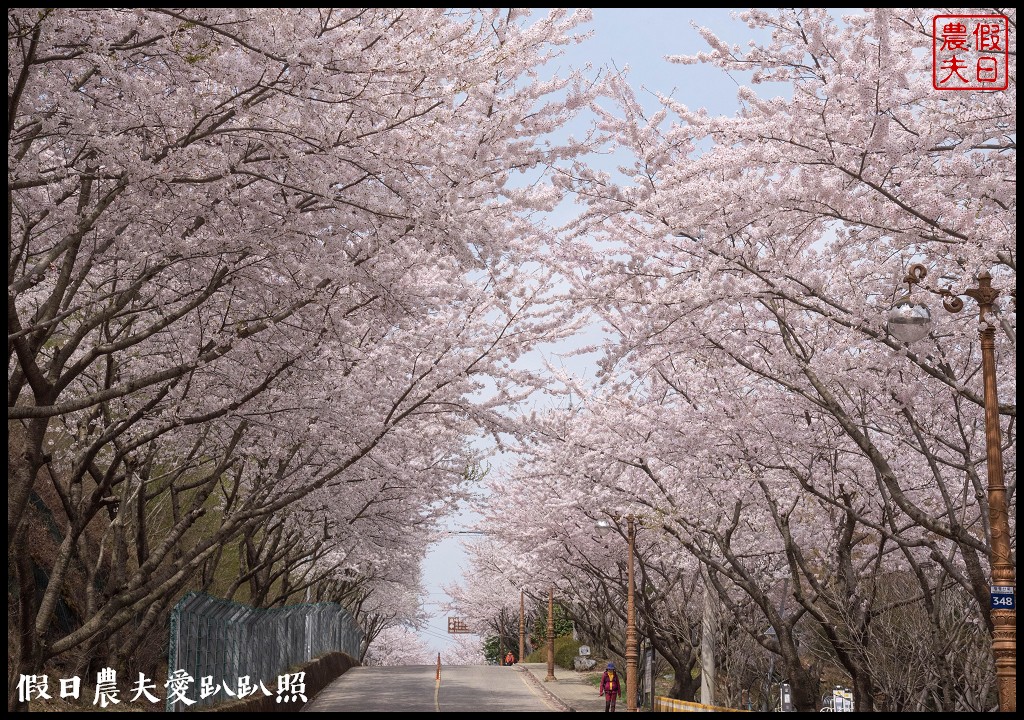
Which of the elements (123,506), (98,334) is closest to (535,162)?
(98,334)

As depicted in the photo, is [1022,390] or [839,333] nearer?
[1022,390]

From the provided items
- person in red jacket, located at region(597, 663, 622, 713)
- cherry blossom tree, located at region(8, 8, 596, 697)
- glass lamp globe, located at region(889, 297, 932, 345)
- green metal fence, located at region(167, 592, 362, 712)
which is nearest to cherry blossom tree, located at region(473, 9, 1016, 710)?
glass lamp globe, located at region(889, 297, 932, 345)

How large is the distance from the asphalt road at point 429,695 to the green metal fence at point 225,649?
1.90 meters

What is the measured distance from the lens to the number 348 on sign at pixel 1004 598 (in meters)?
10.1

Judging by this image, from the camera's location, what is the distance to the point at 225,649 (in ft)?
61.9

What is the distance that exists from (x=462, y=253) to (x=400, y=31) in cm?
259

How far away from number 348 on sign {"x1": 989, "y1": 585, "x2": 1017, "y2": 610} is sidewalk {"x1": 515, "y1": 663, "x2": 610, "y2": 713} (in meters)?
17.8

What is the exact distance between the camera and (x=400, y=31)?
9.43m

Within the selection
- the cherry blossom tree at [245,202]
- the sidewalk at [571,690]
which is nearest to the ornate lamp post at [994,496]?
the cherry blossom tree at [245,202]

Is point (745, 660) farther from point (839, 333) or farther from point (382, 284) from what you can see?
point (382, 284)

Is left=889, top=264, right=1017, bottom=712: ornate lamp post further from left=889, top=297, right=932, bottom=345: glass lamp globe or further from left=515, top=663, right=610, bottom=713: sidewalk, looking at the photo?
left=515, top=663, right=610, bottom=713: sidewalk

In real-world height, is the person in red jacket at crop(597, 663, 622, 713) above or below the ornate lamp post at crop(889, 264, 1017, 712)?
below

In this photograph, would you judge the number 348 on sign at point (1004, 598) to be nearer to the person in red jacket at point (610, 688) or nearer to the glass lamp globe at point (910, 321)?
the glass lamp globe at point (910, 321)

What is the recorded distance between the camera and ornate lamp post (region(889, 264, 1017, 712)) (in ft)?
33.2
